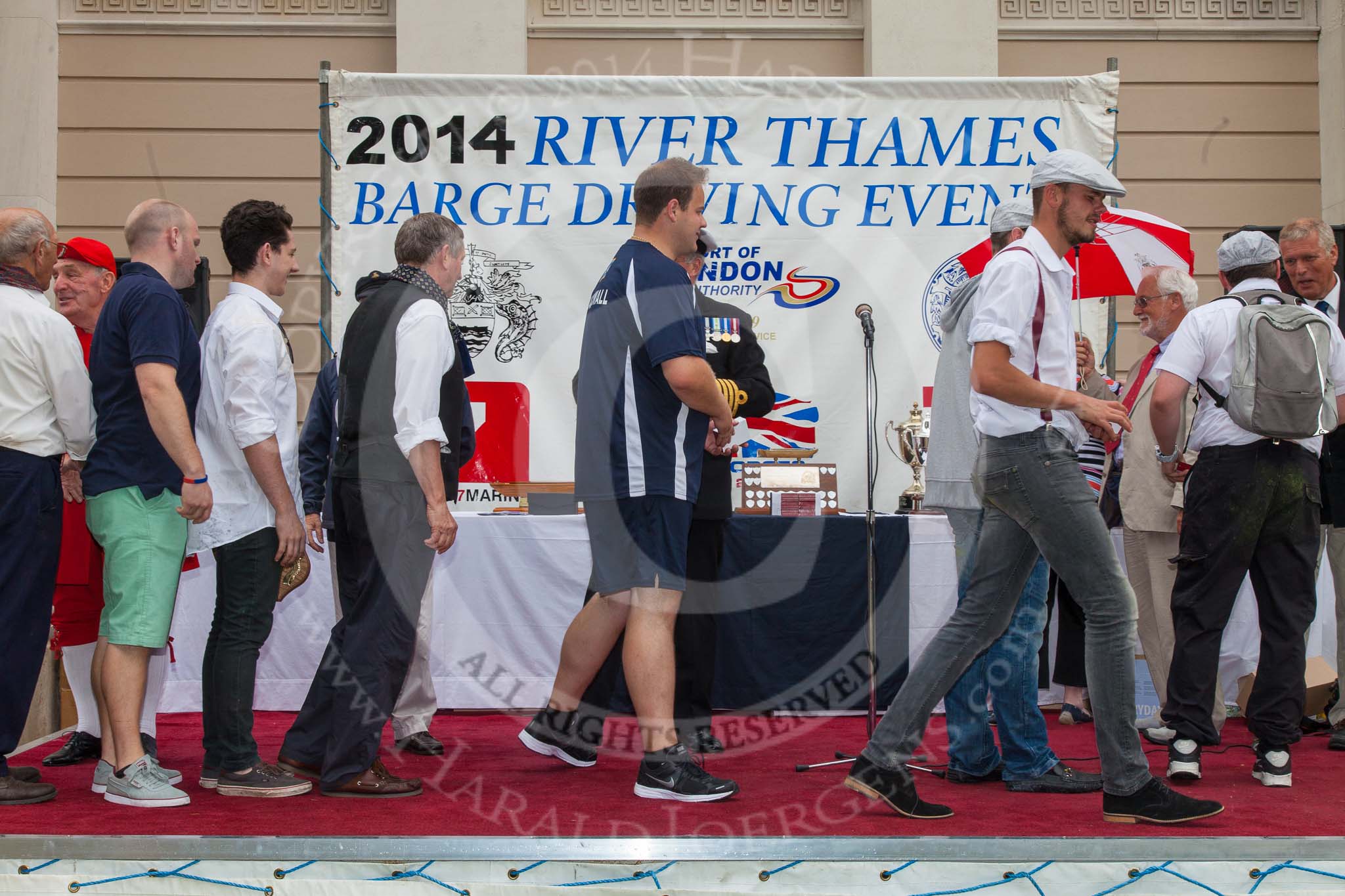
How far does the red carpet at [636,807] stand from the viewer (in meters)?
2.86

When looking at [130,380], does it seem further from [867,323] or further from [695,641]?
[867,323]

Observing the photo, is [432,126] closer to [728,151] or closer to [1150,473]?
[728,151]

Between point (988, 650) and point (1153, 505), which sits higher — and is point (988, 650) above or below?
below

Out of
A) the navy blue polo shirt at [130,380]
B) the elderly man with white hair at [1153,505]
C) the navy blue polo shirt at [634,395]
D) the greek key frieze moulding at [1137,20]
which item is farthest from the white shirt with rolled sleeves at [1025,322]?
the greek key frieze moulding at [1137,20]

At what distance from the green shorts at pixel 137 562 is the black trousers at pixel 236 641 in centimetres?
13

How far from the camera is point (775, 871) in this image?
2.48m

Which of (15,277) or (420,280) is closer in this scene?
(15,277)

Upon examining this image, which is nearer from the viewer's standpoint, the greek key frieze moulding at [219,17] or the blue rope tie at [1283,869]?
the blue rope tie at [1283,869]

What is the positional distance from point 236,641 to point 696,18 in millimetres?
5401

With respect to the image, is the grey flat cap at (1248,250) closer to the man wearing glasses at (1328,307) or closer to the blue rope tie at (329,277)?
the man wearing glasses at (1328,307)

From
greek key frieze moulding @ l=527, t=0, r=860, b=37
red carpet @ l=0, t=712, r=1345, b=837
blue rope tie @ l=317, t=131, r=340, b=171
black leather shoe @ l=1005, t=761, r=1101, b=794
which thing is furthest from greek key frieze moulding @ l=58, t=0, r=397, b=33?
black leather shoe @ l=1005, t=761, r=1101, b=794

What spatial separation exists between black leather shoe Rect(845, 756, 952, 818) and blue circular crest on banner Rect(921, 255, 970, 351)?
10.0 ft

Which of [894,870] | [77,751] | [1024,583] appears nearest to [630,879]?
[894,870]

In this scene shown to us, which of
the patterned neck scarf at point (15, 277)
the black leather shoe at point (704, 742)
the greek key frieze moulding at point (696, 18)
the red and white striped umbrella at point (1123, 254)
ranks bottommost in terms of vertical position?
the black leather shoe at point (704, 742)
